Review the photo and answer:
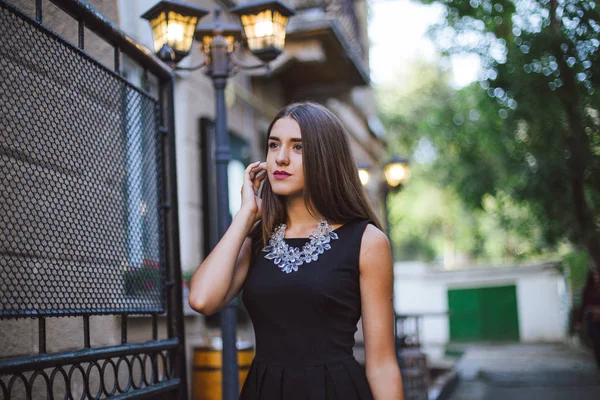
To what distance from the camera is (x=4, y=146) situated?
8.63 ft

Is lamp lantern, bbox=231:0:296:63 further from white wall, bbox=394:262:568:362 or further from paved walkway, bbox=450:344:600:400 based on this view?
white wall, bbox=394:262:568:362

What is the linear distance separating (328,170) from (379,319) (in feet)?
1.87

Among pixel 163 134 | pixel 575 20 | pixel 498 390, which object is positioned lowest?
pixel 498 390

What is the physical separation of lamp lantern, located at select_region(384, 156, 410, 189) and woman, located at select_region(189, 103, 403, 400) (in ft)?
29.7

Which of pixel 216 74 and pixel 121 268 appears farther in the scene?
pixel 216 74

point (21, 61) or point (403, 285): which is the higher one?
point (21, 61)

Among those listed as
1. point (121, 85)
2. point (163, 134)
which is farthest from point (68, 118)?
point (163, 134)

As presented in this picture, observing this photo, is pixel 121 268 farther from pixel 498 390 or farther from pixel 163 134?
pixel 498 390

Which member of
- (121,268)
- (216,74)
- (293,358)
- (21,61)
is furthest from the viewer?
(216,74)

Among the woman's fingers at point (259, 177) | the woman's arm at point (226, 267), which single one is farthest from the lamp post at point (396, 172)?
the woman's arm at point (226, 267)

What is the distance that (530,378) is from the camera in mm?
12391

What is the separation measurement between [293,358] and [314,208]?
0.57 meters

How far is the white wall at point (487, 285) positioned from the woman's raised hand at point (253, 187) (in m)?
22.6

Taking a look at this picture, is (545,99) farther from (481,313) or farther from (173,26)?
(481,313)
